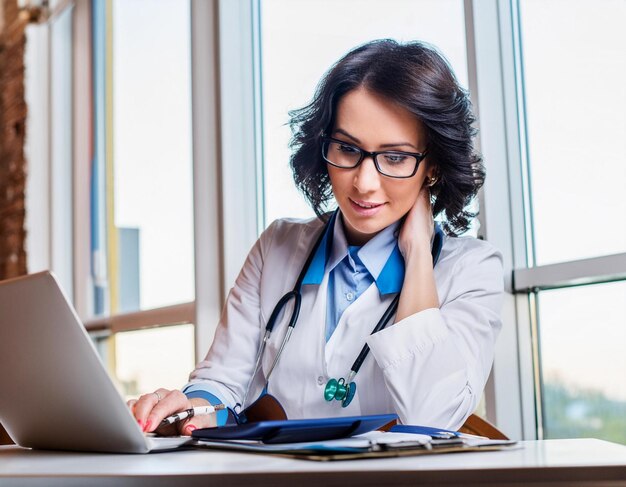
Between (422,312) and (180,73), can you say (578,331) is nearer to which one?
(422,312)

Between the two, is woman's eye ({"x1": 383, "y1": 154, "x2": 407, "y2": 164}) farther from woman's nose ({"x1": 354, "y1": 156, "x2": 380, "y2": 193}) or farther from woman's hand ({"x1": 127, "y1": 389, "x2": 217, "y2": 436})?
woman's hand ({"x1": 127, "y1": 389, "x2": 217, "y2": 436})

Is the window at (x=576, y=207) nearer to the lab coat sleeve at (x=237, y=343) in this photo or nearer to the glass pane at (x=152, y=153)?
the lab coat sleeve at (x=237, y=343)

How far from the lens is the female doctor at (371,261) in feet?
5.19

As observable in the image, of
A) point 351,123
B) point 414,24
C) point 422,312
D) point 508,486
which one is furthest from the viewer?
point 414,24

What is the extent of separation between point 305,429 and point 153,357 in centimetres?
246

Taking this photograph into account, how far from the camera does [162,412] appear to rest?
1.32m

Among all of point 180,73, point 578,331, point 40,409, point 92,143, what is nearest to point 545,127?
point 578,331

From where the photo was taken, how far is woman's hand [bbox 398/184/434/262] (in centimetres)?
163

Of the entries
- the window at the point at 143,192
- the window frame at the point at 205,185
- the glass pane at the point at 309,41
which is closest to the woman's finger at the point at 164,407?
the glass pane at the point at 309,41

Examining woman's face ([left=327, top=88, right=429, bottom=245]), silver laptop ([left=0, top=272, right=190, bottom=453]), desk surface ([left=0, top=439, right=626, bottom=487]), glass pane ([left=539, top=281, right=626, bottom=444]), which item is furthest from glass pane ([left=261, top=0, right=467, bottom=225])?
desk surface ([left=0, top=439, right=626, bottom=487])

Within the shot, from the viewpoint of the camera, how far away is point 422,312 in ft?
4.70

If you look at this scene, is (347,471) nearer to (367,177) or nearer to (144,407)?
(144,407)

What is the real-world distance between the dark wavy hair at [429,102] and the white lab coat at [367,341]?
0.11m

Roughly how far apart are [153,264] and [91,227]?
2.65ft
